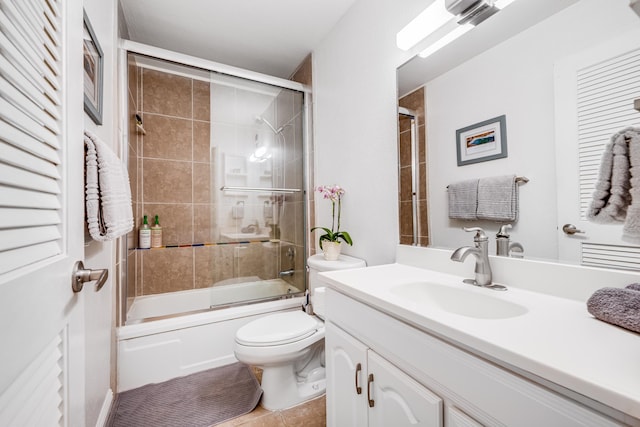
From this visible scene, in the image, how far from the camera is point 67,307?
588mm

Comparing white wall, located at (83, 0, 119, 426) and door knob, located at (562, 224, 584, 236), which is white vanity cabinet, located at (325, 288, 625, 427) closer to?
door knob, located at (562, 224, 584, 236)

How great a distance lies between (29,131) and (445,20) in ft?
4.62

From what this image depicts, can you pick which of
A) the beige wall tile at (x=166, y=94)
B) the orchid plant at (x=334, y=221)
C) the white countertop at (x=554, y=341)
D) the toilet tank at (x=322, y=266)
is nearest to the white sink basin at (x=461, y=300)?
the white countertop at (x=554, y=341)

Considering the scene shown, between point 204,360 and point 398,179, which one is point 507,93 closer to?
point 398,179

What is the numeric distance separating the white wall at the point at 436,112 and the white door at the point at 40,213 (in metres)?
1.26

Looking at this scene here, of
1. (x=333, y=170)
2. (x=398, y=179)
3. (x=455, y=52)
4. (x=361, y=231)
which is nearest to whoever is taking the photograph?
(x=455, y=52)

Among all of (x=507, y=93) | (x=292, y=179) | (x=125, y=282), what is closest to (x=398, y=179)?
(x=507, y=93)

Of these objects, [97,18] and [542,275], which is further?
[97,18]

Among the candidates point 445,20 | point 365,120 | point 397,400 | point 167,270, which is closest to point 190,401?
point 167,270

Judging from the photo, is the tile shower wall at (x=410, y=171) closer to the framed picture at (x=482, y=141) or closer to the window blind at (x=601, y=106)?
the framed picture at (x=482, y=141)

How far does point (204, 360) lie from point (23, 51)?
71.3 inches

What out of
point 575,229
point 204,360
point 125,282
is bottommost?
point 204,360

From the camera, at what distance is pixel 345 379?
3.25 feet

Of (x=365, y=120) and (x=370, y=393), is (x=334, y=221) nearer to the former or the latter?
(x=365, y=120)
